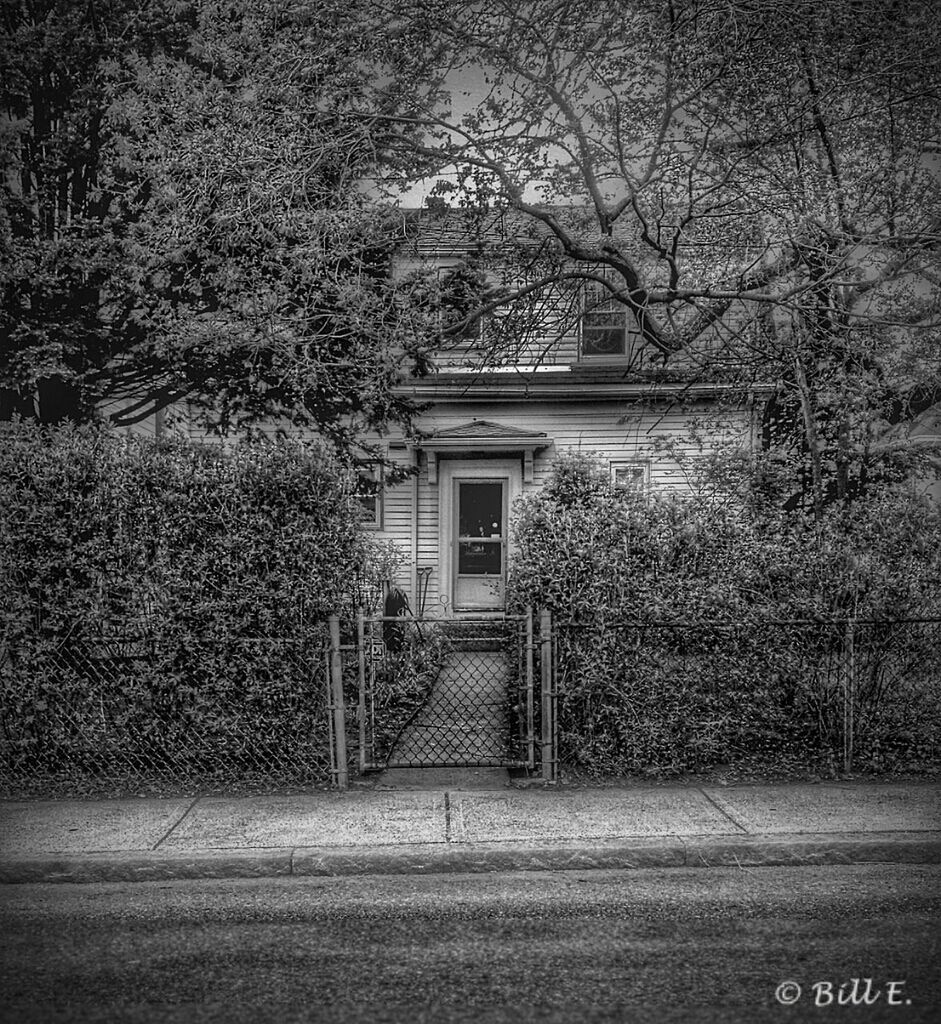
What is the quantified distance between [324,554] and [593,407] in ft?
34.7

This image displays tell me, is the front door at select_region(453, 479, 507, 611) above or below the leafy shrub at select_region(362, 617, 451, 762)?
above

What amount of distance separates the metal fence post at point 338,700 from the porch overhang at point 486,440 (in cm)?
961

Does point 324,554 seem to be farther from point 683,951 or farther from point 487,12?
point 487,12

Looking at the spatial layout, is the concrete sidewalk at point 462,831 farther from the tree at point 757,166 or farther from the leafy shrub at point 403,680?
the tree at point 757,166

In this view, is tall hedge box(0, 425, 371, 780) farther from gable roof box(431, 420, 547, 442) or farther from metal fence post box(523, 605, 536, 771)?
gable roof box(431, 420, 547, 442)

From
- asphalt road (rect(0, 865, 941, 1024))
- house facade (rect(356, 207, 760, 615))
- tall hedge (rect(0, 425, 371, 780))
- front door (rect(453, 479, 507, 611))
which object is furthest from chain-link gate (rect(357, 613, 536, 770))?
front door (rect(453, 479, 507, 611))

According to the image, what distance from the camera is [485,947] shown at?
456 cm

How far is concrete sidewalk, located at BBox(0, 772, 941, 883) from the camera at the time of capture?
5.79 meters

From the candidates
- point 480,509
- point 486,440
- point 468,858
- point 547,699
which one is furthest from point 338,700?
point 480,509

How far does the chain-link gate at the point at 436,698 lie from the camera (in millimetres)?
7430

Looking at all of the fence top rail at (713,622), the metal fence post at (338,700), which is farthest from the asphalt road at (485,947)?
the fence top rail at (713,622)

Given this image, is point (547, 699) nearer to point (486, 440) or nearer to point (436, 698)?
point (436, 698)

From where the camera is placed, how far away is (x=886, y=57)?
32.1 ft

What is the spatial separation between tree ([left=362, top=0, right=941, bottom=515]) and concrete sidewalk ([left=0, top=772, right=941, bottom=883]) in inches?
167
